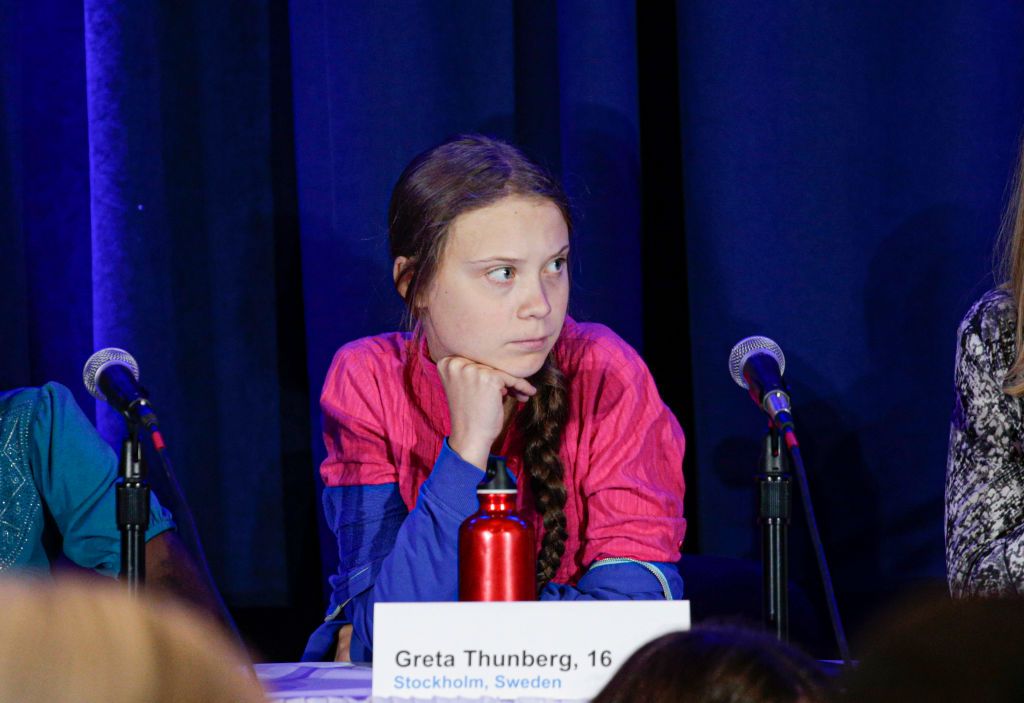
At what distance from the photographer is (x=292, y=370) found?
243 centimetres

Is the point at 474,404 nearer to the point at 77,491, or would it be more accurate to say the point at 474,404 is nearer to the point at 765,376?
the point at 765,376

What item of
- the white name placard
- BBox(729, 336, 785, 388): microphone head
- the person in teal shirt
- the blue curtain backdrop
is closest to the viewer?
the white name placard

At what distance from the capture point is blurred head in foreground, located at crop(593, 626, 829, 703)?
25.1 inches

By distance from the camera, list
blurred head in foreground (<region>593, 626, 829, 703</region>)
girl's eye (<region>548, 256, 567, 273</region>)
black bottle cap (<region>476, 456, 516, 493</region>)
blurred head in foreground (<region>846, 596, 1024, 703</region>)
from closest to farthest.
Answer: blurred head in foreground (<region>846, 596, 1024, 703</region>)
blurred head in foreground (<region>593, 626, 829, 703</region>)
black bottle cap (<region>476, 456, 516, 493</region>)
girl's eye (<region>548, 256, 567, 273</region>)

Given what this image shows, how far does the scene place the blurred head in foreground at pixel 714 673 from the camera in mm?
639

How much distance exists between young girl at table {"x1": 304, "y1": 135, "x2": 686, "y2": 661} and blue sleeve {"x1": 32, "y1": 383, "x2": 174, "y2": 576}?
1.06ft

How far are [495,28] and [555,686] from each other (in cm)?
145

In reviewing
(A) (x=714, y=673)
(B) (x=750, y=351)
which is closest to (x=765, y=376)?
(B) (x=750, y=351)

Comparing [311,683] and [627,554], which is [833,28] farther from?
[311,683]

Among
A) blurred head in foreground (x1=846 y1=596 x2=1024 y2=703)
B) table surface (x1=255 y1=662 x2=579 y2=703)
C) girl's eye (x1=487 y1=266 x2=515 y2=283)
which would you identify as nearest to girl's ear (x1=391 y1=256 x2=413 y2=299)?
girl's eye (x1=487 y1=266 x2=515 y2=283)

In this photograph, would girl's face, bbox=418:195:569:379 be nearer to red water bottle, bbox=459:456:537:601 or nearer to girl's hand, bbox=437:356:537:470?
girl's hand, bbox=437:356:537:470

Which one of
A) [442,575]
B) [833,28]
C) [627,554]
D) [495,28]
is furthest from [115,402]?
[833,28]

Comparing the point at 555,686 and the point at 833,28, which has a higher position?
the point at 833,28

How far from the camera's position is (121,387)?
1.64 meters
